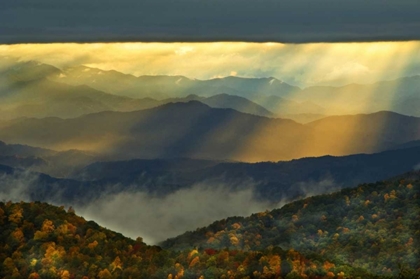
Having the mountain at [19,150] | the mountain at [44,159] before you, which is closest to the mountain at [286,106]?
the mountain at [44,159]

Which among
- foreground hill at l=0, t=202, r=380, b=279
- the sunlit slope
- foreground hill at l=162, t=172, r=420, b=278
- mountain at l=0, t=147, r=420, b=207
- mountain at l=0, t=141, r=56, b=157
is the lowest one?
foreground hill at l=0, t=202, r=380, b=279

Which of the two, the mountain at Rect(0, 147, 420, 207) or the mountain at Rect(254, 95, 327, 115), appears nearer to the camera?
the mountain at Rect(0, 147, 420, 207)

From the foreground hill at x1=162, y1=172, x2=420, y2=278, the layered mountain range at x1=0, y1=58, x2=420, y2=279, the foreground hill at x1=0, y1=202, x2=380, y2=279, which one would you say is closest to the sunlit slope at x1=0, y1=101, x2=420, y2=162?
the layered mountain range at x1=0, y1=58, x2=420, y2=279

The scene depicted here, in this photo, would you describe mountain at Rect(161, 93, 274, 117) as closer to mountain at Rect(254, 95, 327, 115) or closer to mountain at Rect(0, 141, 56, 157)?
mountain at Rect(254, 95, 327, 115)

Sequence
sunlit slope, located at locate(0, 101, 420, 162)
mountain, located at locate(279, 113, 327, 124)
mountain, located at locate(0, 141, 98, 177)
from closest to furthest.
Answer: mountain, located at locate(0, 141, 98, 177) → sunlit slope, located at locate(0, 101, 420, 162) → mountain, located at locate(279, 113, 327, 124)

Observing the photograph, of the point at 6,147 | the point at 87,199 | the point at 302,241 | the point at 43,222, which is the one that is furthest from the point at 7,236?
the point at 6,147

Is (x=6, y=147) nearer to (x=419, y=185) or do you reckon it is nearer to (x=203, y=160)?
(x=203, y=160)

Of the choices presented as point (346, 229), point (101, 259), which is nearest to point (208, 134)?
point (346, 229)
